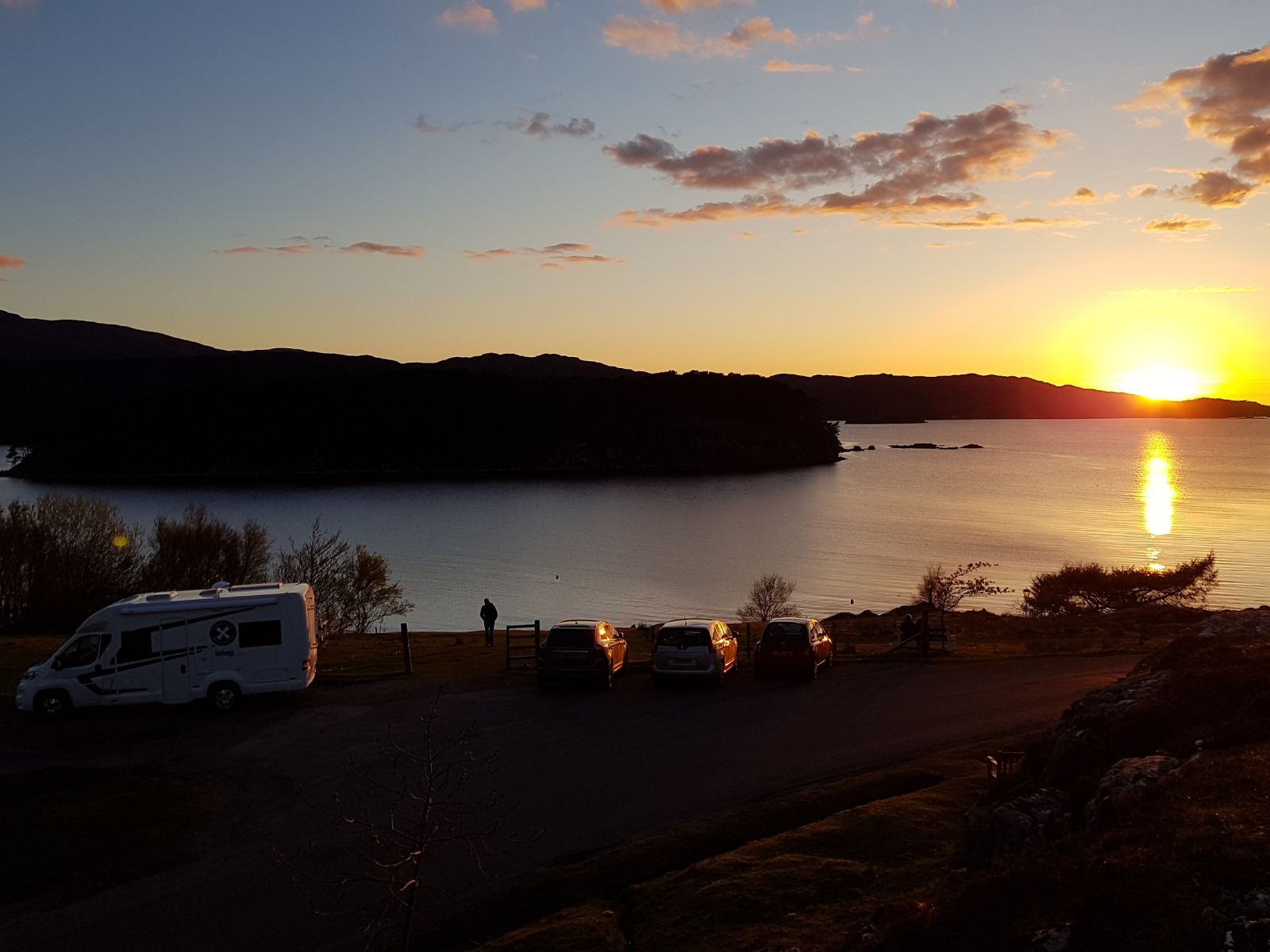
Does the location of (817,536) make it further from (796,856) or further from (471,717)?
(796,856)

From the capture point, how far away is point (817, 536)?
11950cm

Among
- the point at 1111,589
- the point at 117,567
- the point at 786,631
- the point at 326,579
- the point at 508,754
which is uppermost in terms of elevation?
the point at 786,631

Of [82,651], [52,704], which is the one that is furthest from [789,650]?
[52,704]

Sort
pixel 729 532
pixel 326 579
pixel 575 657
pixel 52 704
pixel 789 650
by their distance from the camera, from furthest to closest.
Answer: pixel 729 532, pixel 326 579, pixel 789 650, pixel 575 657, pixel 52 704

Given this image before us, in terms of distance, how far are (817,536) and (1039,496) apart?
60.7m

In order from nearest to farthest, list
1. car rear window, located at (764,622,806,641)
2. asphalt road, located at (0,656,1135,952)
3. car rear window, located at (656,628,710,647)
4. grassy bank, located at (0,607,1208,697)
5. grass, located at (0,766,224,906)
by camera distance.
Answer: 1. asphalt road, located at (0,656,1135,952)
2. grass, located at (0,766,224,906)
3. car rear window, located at (656,628,710,647)
4. car rear window, located at (764,622,806,641)
5. grassy bank, located at (0,607,1208,697)

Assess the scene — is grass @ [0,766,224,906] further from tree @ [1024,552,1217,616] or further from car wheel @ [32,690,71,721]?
tree @ [1024,552,1217,616]

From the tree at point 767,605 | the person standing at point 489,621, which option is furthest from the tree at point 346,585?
the tree at point 767,605

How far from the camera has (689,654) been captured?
85.4ft

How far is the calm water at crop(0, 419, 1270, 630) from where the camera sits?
84.3 m

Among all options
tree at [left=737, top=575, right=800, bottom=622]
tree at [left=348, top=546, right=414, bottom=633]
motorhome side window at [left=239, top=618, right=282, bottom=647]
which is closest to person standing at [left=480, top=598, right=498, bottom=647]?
motorhome side window at [left=239, top=618, right=282, bottom=647]

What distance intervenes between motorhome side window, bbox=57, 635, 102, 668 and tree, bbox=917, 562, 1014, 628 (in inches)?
1429

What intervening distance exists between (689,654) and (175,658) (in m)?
12.5

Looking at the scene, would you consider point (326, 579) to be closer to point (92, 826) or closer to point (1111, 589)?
point (92, 826)
